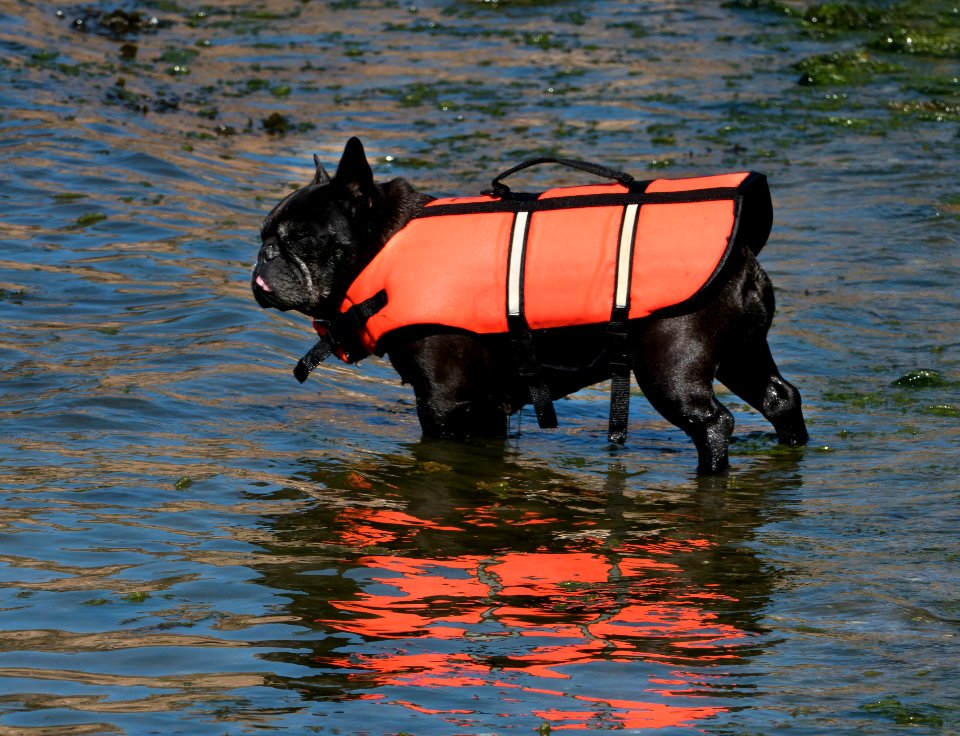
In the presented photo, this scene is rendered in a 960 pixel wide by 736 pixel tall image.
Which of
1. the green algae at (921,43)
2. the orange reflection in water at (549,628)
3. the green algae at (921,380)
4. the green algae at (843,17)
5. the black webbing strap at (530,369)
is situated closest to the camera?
the orange reflection in water at (549,628)

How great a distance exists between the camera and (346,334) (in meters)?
7.24

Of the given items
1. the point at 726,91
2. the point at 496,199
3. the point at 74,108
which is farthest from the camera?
the point at 726,91

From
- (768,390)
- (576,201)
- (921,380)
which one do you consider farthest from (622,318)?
(921,380)

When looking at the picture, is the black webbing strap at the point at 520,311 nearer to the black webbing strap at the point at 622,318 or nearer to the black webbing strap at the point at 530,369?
the black webbing strap at the point at 530,369

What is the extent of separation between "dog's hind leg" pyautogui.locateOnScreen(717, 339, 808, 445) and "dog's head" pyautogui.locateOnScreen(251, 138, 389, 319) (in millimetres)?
1864

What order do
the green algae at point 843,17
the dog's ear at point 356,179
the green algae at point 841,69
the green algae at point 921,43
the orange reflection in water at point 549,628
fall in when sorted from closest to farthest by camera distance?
1. the orange reflection in water at point 549,628
2. the dog's ear at point 356,179
3. the green algae at point 841,69
4. the green algae at point 921,43
5. the green algae at point 843,17

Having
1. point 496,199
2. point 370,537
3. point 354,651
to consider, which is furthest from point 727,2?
point 354,651

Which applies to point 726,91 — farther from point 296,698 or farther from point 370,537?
point 296,698

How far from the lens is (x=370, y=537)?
6.17 m

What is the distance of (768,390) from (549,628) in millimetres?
2676

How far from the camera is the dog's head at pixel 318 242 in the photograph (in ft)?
23.5

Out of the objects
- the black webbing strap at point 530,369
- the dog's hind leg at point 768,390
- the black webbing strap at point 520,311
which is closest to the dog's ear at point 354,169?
the black webbing strap at point 520,311

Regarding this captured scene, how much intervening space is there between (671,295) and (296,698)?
2821mm

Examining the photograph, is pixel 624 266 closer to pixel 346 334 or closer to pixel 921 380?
pixel 346 334
